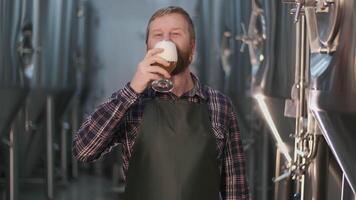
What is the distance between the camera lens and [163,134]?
44.1 inches

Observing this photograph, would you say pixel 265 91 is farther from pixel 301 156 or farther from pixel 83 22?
pixel 83 22

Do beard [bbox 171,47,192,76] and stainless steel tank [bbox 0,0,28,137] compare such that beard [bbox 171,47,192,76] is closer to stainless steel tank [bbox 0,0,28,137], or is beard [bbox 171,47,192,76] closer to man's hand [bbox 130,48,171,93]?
man's hand [bbox 130,48,171,93]

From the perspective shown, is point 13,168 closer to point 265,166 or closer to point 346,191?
point 265,166

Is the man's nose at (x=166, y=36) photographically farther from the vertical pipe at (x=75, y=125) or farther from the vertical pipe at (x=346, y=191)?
the vertical pipe at (x=75, y=125)

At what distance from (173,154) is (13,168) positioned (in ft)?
5.09

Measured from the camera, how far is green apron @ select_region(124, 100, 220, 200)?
3.66 feet

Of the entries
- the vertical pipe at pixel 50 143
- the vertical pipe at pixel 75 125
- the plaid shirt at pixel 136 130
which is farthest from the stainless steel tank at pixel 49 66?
the plaid shirt at pixel 136 130

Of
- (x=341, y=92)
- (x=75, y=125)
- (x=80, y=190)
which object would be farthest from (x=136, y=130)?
(x=75, y=125)

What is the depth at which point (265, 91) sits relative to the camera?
2.05m

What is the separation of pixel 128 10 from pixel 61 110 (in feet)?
3.17

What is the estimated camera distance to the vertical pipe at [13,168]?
229 cm

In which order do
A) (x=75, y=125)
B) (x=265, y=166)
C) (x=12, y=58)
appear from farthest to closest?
(x=75, y=125) → (x=265, y=166) → (x=12, y=58)

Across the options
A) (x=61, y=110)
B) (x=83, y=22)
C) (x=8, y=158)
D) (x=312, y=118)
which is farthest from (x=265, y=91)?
(x=83, y=22)

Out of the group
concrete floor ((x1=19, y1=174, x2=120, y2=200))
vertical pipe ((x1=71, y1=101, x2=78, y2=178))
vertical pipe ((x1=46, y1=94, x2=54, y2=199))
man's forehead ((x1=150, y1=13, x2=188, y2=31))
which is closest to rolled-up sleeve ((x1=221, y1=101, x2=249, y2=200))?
man's forehead ((x1=150, y1=13, x2=188, y2=31))
